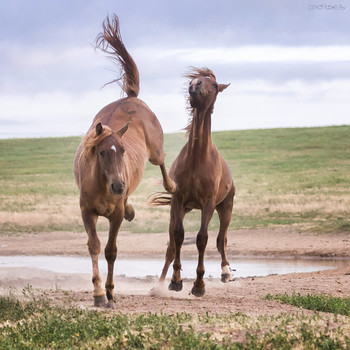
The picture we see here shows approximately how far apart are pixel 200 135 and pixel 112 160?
2.51 metres

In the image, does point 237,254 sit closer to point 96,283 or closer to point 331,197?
point 96,283

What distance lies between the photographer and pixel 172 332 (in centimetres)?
709

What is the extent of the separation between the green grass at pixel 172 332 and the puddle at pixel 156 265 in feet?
21.7

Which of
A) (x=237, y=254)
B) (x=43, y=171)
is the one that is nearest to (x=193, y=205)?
(x=237, y=254)

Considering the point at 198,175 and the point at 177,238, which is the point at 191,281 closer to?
the point at 177,238

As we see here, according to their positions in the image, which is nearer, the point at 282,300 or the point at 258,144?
the point at 282,300

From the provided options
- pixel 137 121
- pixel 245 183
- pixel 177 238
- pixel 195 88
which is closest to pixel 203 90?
pixel 195 88

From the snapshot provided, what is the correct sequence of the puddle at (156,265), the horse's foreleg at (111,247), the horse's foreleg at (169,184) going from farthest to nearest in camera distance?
the puddle at (156,265) → the horse's foreleg at (169,184) → the horse's foreleg at (111,247)

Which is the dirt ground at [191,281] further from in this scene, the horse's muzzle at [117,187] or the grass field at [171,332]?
the horse's muzzle at [117,187]

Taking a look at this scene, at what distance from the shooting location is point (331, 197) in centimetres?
2942

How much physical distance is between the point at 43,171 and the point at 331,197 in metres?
24.2

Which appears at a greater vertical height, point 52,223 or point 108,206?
point 108,206

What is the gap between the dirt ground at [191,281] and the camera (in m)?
9.68

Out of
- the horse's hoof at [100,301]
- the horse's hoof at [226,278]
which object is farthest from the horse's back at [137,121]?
the horse's hoof at [100,301]
